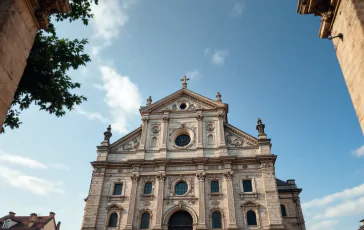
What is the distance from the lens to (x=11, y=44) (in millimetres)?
5637

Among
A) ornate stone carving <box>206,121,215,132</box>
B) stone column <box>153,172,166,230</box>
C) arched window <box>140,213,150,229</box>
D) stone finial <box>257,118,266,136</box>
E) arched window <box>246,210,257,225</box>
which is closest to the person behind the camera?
arched window <box>246,210,257,225</box>

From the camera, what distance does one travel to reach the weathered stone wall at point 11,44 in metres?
5.42

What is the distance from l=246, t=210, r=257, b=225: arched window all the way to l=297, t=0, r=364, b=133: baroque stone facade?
17.5m

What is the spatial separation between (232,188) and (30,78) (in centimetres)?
1741

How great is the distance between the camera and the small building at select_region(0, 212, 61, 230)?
34.8 meters

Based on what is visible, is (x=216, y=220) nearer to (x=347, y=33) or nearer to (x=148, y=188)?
(x=148, y=188)

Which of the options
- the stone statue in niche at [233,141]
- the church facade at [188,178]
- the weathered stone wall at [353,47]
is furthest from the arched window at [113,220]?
the weathered stone wall at [353,47]

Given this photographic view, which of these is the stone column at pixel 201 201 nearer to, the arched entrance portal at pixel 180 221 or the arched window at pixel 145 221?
the arched entrance portal at pixel 180 221

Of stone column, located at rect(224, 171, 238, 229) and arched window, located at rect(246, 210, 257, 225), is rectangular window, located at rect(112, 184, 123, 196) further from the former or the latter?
arched window, located at rect(246, 210, 257, 225)

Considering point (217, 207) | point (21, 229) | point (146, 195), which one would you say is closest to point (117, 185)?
point (146, 195)

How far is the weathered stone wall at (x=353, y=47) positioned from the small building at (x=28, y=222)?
38.8 metres

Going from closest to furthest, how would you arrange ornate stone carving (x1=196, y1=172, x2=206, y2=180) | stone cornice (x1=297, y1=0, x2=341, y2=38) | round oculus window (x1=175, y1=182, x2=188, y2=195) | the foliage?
stone cornice (x1=297, y1=0, x2=341, y2=38), the foliage, round oculus window (x1=175, y1=182, x2=188, y2=195), ornate stone carving (x1=196, y1=172, x2=206, y2=180)

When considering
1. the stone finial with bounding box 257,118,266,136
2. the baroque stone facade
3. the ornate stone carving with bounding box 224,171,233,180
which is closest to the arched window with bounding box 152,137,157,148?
the ornate stone carving with bounding box 224,171,233,180

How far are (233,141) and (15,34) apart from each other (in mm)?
21818
